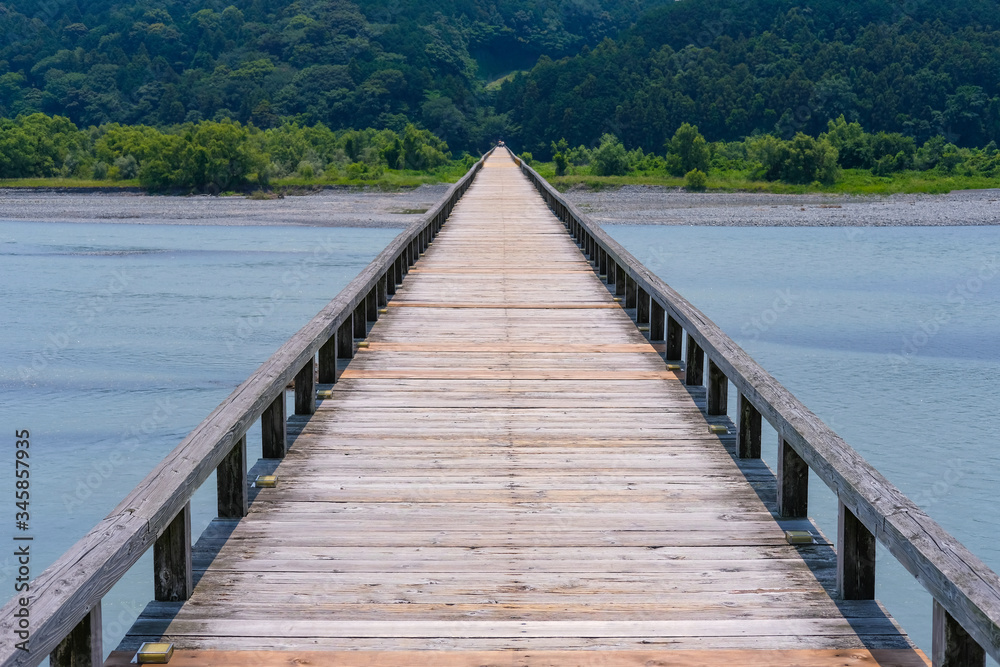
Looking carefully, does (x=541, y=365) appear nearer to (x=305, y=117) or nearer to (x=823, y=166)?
(x=823, y=166)

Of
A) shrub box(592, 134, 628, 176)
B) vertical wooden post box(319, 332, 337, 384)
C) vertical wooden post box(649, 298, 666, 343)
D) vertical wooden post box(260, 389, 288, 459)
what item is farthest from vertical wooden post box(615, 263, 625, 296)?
shrub box(592, 134, 628, 176)

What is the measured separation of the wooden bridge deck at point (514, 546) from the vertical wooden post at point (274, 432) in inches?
3.5

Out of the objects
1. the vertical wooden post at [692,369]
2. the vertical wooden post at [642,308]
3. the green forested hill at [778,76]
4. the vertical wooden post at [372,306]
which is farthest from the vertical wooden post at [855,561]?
the green forested hill at [778,76]

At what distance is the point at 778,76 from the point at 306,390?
105 metres

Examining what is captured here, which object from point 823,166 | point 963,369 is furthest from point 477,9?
point 963,369

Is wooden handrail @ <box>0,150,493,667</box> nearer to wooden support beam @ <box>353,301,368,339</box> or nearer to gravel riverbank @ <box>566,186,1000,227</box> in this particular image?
wooden support beam @ <box>353,301,368,339</box>

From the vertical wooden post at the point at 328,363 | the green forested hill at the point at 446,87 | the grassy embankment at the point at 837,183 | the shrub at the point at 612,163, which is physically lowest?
the vertical wooden post at the point at 328,363

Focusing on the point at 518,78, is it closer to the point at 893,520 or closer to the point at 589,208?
the point at 589,208

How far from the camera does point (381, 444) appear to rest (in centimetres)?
553

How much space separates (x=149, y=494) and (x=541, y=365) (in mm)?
4402

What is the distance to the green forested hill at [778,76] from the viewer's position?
315 ft

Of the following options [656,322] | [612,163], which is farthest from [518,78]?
[656,322]

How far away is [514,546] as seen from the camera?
4.16m

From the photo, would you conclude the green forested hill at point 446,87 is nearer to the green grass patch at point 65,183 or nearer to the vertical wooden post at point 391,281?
the green grass patch at point 65,183
